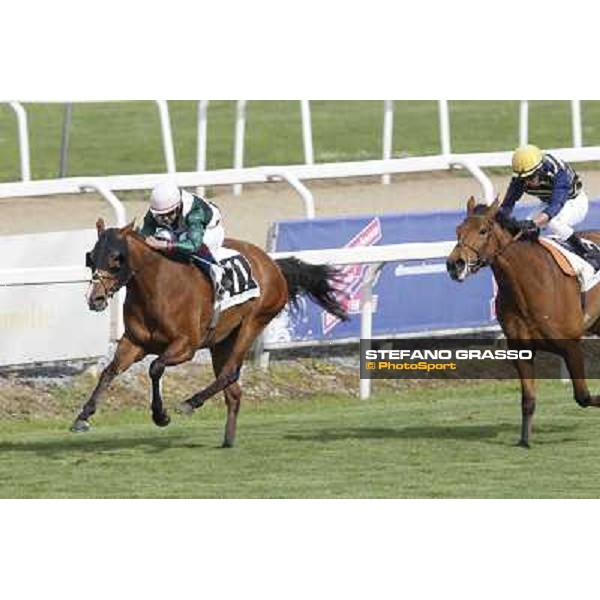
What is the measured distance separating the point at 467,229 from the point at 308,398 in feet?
8.49

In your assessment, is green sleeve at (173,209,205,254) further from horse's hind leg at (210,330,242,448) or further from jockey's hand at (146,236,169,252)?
horse's hind leg at (210,330,242,448)

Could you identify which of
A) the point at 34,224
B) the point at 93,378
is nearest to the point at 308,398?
the point at 93,378

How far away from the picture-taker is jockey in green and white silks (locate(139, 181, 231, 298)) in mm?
11141

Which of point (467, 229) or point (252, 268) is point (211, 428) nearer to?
point (252, 268)

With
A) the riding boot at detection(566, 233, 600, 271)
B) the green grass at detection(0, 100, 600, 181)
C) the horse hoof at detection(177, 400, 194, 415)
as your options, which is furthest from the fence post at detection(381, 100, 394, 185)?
the horse hoof at detection(177, 400, 194, 415)

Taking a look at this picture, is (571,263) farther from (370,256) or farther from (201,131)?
(201,131)

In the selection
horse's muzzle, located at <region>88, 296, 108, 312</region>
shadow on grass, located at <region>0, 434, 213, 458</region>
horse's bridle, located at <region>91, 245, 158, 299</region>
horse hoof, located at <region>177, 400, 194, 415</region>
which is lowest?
shadow on grass, located at <region>0, 434, 213, 458</region>

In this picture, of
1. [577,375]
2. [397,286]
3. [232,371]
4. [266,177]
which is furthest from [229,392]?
[266,177]

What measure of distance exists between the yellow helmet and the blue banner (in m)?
1.82

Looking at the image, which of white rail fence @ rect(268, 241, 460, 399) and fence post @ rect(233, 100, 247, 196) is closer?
white rail fence @ rect(268, 241, 460, 399)

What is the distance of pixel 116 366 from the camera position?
36.1ft

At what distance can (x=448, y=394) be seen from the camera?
45.5 ft

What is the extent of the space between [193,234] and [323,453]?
126 centimetres

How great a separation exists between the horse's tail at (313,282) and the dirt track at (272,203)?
4.58 m
